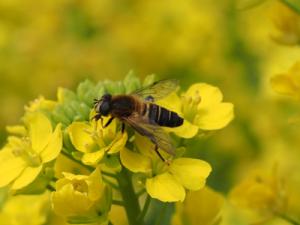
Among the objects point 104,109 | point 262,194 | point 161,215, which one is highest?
point 104,109

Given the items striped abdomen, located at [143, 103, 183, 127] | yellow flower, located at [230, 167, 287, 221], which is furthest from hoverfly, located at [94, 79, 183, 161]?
yellow flower, located at [230, 167, 287, 221]

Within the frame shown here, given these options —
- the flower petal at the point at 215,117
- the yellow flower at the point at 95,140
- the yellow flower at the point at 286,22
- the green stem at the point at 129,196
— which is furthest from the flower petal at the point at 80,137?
the yellow flower at the point at 286,22

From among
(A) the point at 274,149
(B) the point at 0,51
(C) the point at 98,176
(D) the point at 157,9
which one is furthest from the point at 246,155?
(C) the point at 98,176

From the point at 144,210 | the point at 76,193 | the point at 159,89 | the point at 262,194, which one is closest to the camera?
the point at 76,193

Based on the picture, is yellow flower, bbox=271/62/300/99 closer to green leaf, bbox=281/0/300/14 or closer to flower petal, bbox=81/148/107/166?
green leaf, bbox=281/0/300/14

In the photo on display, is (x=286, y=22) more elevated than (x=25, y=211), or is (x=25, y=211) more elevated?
(x=286, y=22)

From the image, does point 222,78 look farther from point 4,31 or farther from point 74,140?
point 74,140

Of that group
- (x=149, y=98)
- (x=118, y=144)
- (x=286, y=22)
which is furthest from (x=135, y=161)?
(x=286, y=22)

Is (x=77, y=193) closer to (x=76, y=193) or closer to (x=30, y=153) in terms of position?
(x=76, y=193)
